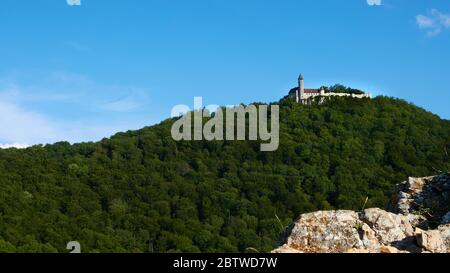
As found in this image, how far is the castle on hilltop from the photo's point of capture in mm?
117025

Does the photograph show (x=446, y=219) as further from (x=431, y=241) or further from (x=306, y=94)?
(x=306, y=94)

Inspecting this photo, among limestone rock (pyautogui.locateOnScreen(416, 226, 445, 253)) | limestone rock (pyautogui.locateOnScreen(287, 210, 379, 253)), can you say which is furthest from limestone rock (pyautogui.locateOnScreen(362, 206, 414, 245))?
limestone rock (pyautogui.locateOnScreen(416, 226, 445, 253))

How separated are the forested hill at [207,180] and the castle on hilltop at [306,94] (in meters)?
7.05

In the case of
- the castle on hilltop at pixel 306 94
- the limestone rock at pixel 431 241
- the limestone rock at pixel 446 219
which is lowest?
the limestone rock at pixel 431 241

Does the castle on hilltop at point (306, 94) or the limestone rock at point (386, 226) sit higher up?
the castle on hilltop at point (306, 94)

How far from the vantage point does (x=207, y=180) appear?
90.4 m

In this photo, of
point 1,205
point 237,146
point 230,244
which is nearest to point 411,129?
point 237,146

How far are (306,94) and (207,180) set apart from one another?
130 feet

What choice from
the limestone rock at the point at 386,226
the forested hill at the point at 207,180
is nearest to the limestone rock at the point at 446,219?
the limestone rock at the point at 386,226

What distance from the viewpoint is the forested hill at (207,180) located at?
76.8 metres

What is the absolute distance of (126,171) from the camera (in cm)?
9450

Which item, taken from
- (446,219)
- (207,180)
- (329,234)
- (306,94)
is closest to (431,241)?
(329,234)

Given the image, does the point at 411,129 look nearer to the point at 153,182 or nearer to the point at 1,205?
the point at 153,182

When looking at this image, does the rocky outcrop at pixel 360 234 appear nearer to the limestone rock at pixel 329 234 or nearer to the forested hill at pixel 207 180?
the limestone rock at pixel 329 234
